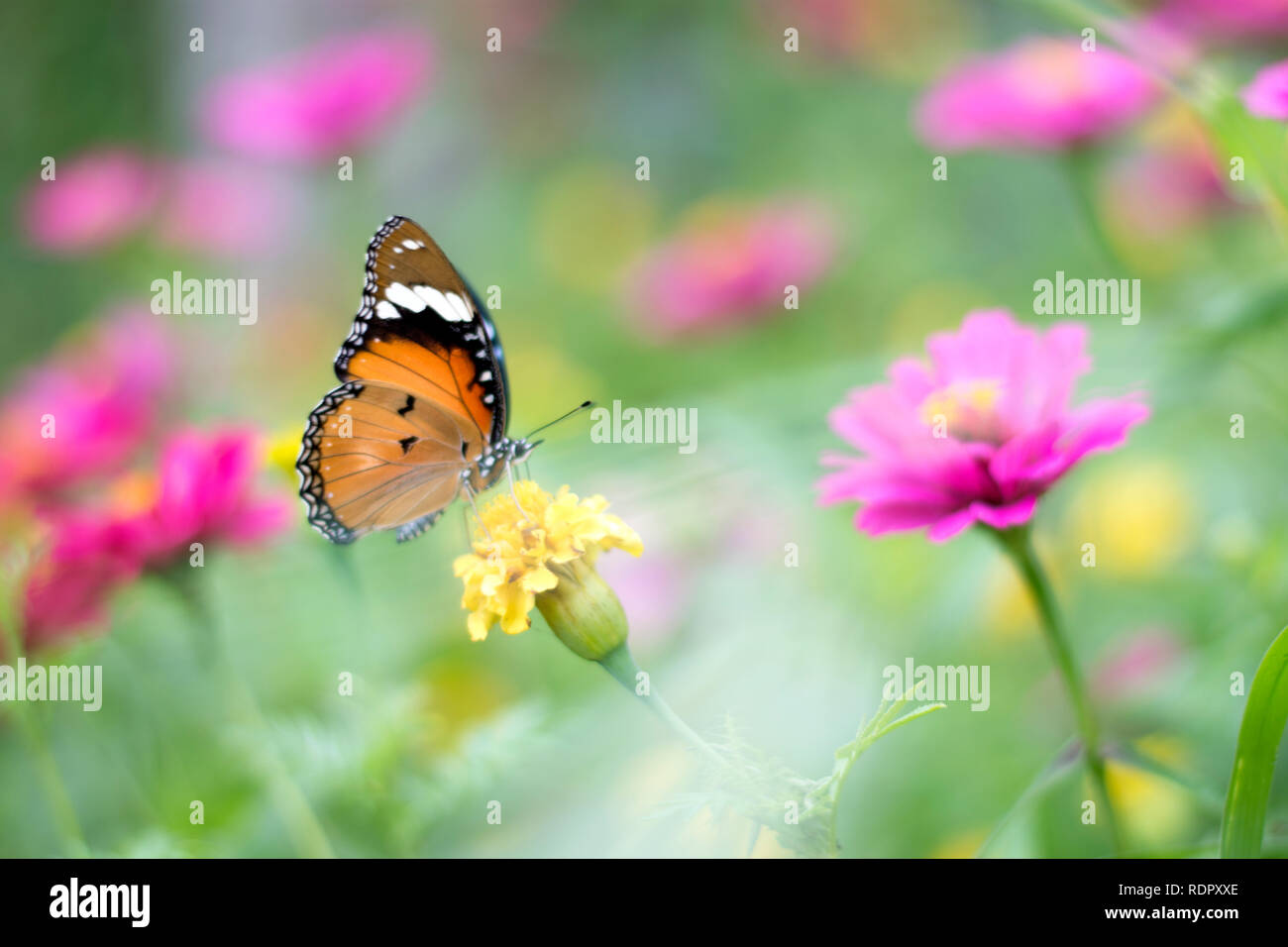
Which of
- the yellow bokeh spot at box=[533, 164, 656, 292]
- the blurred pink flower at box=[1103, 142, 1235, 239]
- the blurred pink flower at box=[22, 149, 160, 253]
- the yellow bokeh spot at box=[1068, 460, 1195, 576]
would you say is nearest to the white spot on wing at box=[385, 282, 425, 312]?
the yellow bokeh spot at box=[1068, 460, 1195, 576]

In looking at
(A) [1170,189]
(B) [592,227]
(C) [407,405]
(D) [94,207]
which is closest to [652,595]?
(C) [407,405]

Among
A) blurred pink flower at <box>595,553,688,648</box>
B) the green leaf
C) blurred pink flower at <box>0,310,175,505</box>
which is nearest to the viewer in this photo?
the green leaf

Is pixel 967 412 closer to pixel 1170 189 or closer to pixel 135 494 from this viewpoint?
pixel 135 494

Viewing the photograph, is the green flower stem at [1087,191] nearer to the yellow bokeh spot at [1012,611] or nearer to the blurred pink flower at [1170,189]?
the blurred pink flower at [1170,189]

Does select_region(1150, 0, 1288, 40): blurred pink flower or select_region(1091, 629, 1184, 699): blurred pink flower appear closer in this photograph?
select_region(1091, 629, 1184, 699): blurred pink flower

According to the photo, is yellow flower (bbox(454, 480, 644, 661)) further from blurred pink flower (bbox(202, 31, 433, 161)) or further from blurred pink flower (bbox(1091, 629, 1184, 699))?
blurred pink flower (bbox(202, 31, 433, 161))
